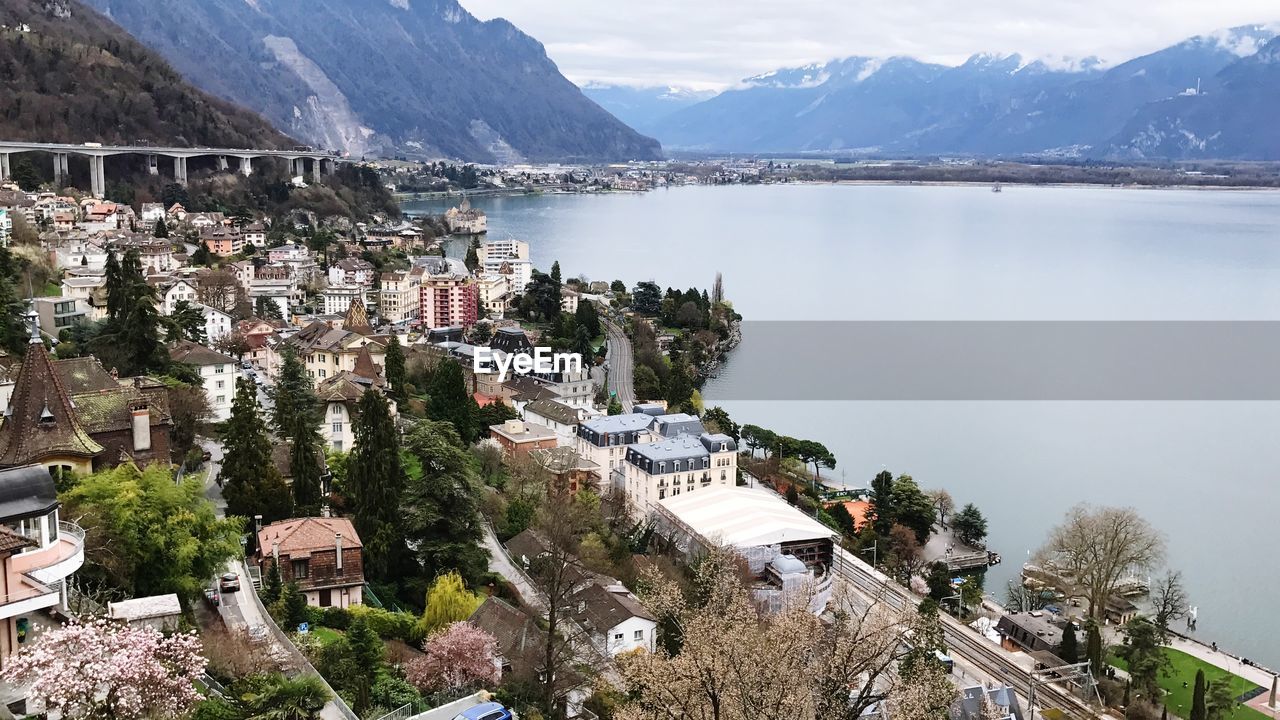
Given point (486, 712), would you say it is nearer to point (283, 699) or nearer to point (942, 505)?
point (283, 699)

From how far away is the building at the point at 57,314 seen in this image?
1175 centimetres

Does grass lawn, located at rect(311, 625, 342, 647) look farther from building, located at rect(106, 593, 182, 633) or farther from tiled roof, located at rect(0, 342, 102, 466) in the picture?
tiled roof, located at rect(0, 342, 102, 466)

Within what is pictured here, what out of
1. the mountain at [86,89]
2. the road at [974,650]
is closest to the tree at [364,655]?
the road at [974,650]

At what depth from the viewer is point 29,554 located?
16.3 ft

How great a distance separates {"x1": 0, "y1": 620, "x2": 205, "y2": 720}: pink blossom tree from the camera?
3943 millimetres

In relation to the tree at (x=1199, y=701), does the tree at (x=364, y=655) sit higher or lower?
higher

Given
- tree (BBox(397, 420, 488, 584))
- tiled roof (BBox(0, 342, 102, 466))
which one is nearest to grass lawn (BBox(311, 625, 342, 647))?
tree (BBox(397, 420, 488, 584))

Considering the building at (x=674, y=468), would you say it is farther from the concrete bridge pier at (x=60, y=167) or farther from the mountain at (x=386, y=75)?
the mountain at (x=386, y=75)

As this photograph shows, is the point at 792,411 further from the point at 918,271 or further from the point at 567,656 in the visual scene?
the point at 918,271

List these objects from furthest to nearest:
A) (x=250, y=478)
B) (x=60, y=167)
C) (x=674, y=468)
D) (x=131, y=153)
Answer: (x=131, y=153) → (x=60, y=167) → (x=674, y=468) → (x=250, y=478)

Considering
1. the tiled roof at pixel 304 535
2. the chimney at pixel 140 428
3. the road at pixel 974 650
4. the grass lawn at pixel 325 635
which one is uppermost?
the chimney at pixel 140 428

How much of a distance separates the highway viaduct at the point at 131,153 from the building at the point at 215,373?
15610mm

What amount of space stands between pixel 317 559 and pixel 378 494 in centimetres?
90
